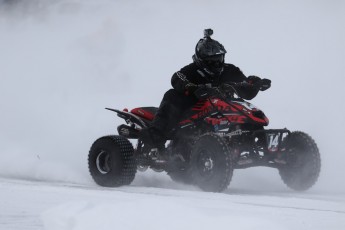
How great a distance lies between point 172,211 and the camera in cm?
629

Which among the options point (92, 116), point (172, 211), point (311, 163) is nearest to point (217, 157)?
point (311, 163)

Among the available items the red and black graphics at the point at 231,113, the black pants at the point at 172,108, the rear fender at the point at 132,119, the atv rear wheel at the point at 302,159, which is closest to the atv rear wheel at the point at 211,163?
the red and black graphics at the point at 231,113

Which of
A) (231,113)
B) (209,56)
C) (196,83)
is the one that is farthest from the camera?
(196,83)

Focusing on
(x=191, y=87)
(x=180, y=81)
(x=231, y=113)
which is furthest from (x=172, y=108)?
(x=231, y=113)

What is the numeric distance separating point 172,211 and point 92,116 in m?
10.9

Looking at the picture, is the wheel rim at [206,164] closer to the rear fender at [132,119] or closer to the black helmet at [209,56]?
the black helmet at [209,56]

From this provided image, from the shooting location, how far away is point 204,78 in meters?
9.58

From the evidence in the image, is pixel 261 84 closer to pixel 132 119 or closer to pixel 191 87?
pixel 191 87

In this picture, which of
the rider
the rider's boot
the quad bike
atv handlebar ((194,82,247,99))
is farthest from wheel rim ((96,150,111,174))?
atv handlebar ((194,82,247,99))

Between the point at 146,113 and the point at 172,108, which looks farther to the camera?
the point at 146,113

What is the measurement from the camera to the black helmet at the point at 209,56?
9.38 meters

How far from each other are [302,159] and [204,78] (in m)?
1.74

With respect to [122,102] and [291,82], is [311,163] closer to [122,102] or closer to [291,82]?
[291,82]

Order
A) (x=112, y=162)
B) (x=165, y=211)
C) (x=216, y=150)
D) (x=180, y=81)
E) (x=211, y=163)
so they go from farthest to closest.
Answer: (x=112, y=162), (x=180, y=81), (x=211, y=163), (x=216, y=150), (x=165, y=211)
